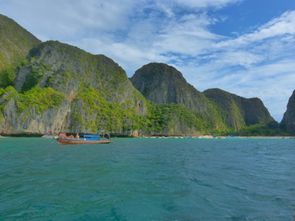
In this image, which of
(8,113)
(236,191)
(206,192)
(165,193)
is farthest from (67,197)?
(8,113)

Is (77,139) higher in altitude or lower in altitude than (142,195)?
higher

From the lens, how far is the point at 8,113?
644 feet

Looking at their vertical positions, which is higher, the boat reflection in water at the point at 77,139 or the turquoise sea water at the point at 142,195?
the boat reflection in water at the point at 77,139

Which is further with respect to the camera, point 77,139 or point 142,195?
point 77,139

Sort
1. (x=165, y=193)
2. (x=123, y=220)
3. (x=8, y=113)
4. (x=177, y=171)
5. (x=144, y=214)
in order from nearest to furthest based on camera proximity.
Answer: (x=123, y=220) < (x=144, y=214) < (x=165, y=193) < (x=177, y=171) < (x=8, y=113)

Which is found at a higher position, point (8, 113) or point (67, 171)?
point (8, 113)

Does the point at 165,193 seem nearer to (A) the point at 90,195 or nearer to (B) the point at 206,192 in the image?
(B) the point at 206,192

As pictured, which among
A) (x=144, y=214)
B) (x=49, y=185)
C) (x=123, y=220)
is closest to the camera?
(x=123, y=220)

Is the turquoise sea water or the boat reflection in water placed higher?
the boat reflection in water

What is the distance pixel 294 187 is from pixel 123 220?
58.2 ft

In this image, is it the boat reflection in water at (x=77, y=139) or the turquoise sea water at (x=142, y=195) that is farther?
the boat reflection in water at (x=77, y=139)

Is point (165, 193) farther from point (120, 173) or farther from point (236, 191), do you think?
point (120, 173)

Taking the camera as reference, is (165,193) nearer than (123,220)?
No

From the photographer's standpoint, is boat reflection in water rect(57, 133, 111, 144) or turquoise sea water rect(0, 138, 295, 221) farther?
boat reflection in water rect(57, 133, 111, 144)
